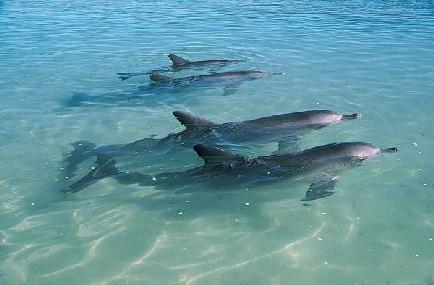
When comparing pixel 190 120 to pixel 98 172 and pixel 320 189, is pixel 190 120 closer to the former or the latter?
pixel 98 172

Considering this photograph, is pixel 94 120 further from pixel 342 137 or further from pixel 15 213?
pixel 342 137

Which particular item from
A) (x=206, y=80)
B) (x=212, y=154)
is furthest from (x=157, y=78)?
(x=212, y=154)

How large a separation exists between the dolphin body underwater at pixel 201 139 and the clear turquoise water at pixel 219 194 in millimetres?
305

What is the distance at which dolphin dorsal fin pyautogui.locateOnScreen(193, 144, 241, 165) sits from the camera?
26.2 feet

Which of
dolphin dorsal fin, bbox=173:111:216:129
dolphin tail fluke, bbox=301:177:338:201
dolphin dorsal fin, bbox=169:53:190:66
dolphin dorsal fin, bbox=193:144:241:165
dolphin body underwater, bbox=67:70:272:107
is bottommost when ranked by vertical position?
dolphin body underwater, bbox=67:70:272:107

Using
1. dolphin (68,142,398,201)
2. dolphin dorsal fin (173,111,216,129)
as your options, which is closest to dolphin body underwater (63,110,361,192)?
dolphin dorsal fin (173,111,216,129)

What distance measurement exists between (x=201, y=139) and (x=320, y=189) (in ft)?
8.97

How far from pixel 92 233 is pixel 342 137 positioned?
18.2 feet

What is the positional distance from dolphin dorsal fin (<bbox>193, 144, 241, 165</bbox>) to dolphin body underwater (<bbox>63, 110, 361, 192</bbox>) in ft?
5.09

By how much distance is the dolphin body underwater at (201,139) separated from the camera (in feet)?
31.5

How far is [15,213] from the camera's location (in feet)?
25.6

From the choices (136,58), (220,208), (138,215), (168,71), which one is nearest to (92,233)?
(138,215)

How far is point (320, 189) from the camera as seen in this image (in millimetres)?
8125

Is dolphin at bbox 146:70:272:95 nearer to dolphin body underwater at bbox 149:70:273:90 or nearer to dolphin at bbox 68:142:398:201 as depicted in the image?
dolphin body underwater at bbox 149:70:273:90
